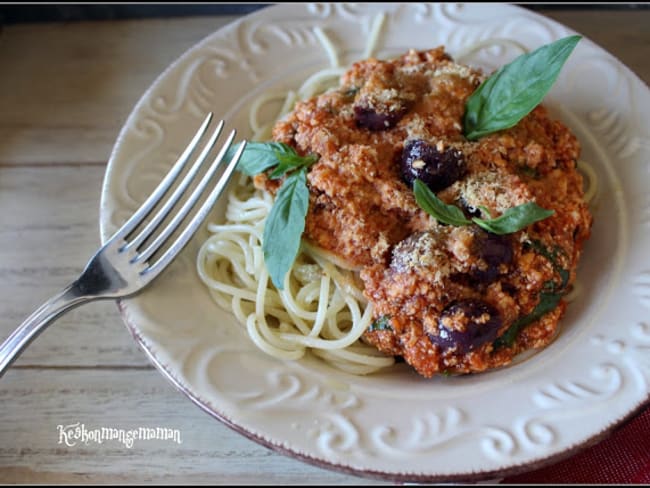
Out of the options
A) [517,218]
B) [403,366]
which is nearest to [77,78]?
[403,366]

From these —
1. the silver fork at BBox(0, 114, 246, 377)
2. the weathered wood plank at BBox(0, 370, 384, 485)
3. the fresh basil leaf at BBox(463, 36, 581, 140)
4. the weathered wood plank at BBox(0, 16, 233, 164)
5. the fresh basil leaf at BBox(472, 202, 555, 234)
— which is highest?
the fresh basil leaf at BBox(463, 36, 581, 140)

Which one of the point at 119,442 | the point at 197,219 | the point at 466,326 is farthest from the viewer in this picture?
the point at 197,219

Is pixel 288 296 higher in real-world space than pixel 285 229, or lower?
lower

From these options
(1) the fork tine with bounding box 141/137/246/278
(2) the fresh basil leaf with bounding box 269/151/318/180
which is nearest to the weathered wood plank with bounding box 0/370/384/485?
(1) the fork tine with bounding box 141/137/246/278

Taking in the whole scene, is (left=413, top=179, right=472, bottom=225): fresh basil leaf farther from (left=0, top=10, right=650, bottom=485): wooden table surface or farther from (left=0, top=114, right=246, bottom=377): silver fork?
(left=0, top=10, right=650, bottom=485): wooden table surface

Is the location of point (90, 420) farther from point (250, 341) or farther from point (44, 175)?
point (44, 175)

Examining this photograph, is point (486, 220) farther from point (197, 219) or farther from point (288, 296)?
point (197, 219)

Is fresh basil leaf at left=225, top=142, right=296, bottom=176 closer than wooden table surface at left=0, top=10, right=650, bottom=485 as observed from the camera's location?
No

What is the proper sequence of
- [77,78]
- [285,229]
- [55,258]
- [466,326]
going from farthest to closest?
[77,78] < [55,258] < [285,229] < [466,326]
